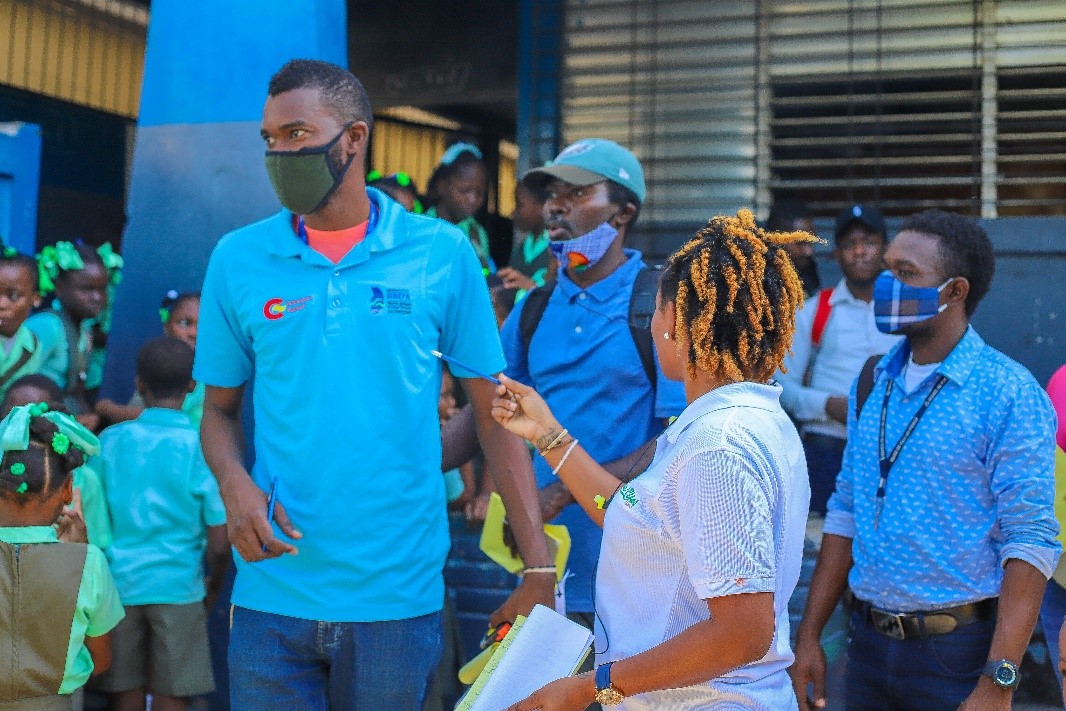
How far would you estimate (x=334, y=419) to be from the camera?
9.78ft

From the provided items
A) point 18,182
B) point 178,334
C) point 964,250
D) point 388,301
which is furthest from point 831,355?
point 18,182

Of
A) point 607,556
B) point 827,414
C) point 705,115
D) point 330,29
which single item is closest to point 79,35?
point 330,29

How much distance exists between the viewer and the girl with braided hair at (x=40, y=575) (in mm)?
4160

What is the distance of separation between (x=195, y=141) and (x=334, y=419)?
3404mm

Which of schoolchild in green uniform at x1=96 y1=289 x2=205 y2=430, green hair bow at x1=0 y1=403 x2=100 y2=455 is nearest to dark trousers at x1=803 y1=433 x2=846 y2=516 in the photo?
schoolchild in green uniform at x1=96 y1=289 x2=205 y2=430

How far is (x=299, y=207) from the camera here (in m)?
3.16

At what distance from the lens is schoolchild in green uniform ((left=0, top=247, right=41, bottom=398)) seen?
240 inches

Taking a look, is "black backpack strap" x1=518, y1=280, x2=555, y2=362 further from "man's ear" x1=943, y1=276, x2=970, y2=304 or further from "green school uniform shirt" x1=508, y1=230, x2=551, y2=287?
"green school uniform shirt" x1=508, y1=230, x2=551, y2=287

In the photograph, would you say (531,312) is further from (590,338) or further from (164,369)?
(164,369)

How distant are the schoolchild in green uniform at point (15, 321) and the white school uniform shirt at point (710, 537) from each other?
4.55 metres

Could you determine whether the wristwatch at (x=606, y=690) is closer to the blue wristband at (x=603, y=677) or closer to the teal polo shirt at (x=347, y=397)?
the blue wristband at (x=603, y=677)

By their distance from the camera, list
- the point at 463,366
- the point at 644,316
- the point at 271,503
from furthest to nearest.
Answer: the point at 644,316 < the point at 463,366 < the point at 271,503

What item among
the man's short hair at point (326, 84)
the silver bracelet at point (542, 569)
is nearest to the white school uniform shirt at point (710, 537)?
the silver bracelet at point (542, 569)

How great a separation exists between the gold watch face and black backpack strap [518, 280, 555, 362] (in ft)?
6.43
